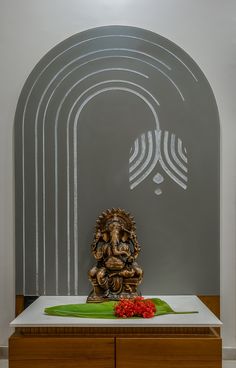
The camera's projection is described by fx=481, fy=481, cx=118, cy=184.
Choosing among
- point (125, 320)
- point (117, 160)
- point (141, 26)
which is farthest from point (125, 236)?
point (141, 26)

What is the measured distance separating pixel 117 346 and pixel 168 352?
0.24 m

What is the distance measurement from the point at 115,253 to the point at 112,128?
74 centimetres

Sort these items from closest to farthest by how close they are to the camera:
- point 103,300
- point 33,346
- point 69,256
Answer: point 33,346
point 103,300
point 69,256

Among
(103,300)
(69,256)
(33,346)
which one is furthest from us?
(69,256)

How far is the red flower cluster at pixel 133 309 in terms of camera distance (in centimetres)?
235

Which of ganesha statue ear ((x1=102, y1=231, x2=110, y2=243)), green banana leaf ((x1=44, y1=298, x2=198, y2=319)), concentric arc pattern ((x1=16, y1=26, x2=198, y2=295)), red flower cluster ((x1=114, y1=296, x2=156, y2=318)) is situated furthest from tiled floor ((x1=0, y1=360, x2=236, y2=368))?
ganesha statue ear ((x1=102, y1=231, x2=110, y2=243))

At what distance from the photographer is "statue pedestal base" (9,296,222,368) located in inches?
88.0

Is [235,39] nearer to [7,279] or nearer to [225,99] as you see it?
[225,99]

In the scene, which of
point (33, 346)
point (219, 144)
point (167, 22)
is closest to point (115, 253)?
point (33, 346)

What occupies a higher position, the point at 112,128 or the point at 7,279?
the point at 112,128

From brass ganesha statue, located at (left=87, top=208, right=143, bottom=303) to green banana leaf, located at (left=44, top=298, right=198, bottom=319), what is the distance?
0.37 ft

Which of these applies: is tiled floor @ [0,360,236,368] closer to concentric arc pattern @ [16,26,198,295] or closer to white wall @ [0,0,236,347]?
white wall @ [0,0,236,347]

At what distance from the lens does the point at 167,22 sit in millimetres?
2844

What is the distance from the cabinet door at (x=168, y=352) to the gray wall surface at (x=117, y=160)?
603 mm
